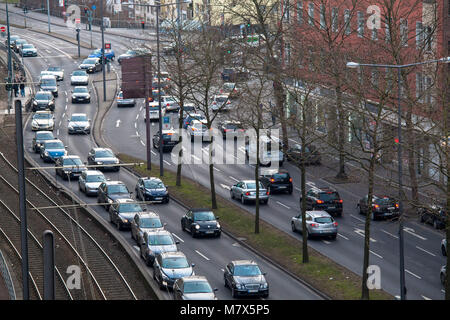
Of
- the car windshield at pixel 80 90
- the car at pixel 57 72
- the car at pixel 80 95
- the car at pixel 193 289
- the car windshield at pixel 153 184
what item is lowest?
the car windshield at pixel 153 184

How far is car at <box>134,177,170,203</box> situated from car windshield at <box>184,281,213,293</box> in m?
17.0

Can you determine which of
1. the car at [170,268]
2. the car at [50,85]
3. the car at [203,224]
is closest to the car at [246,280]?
the car at [170,268]

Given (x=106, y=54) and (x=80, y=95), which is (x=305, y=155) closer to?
(x=80, y=95)

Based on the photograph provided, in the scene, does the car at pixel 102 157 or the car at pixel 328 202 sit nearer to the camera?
the car at pixel 328 202

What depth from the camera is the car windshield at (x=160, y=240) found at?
3669 centimetres

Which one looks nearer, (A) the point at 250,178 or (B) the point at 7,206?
(B) the point at 7,206

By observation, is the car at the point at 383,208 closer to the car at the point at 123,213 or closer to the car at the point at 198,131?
the car at the point at 123,213

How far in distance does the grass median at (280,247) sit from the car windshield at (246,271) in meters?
2.75

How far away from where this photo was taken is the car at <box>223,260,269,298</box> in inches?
1270

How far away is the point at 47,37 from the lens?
113m

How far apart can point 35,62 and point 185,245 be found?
60146mm

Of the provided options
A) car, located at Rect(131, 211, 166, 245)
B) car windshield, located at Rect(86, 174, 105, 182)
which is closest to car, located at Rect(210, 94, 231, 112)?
car windshield, located at Rect(86, 174, 105, 182)

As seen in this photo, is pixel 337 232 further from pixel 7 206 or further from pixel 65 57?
pixel 65 57
